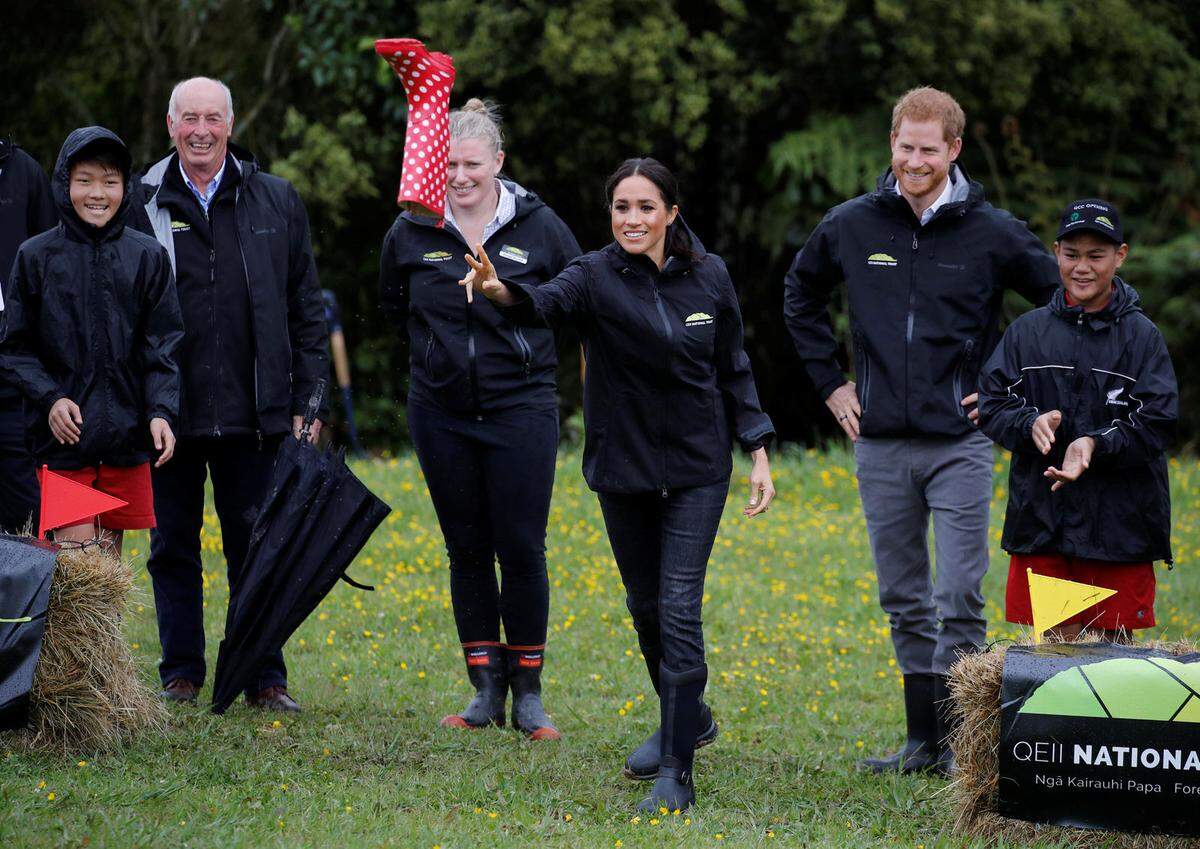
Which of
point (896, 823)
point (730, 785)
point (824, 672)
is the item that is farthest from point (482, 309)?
point (824, 672)

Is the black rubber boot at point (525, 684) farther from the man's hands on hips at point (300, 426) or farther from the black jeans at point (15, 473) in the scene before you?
the black jeans at point (15, 473)

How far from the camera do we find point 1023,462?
488 centimetres

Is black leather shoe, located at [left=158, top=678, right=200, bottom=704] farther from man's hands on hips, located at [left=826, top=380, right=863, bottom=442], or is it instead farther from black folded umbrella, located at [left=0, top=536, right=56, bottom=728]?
man's hands on hips, located at [left=826, top=380, right=863, bottom=442]

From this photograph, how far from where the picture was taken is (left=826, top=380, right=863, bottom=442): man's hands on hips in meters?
5.47

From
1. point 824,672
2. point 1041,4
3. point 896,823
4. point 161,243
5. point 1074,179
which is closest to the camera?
point 896,823

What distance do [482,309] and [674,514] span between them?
1.21 meters

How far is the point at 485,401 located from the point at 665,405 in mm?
983

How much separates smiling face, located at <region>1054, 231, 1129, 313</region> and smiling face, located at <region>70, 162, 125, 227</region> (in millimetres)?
3377

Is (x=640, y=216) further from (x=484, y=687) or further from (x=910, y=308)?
(x=484, y=687)

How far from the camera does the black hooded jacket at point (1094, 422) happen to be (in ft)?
15.4

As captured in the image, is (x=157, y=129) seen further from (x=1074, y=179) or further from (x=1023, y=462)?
(x=1023, y=462)

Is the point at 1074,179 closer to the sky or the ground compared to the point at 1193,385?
closer to the sky

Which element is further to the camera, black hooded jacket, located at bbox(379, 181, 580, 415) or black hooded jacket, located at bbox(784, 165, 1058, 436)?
black hooded jacket, located at bbox(379, 181, 580, 415)

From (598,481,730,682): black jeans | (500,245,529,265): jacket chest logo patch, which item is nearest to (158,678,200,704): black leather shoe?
(598,481,730,682): black jeans
